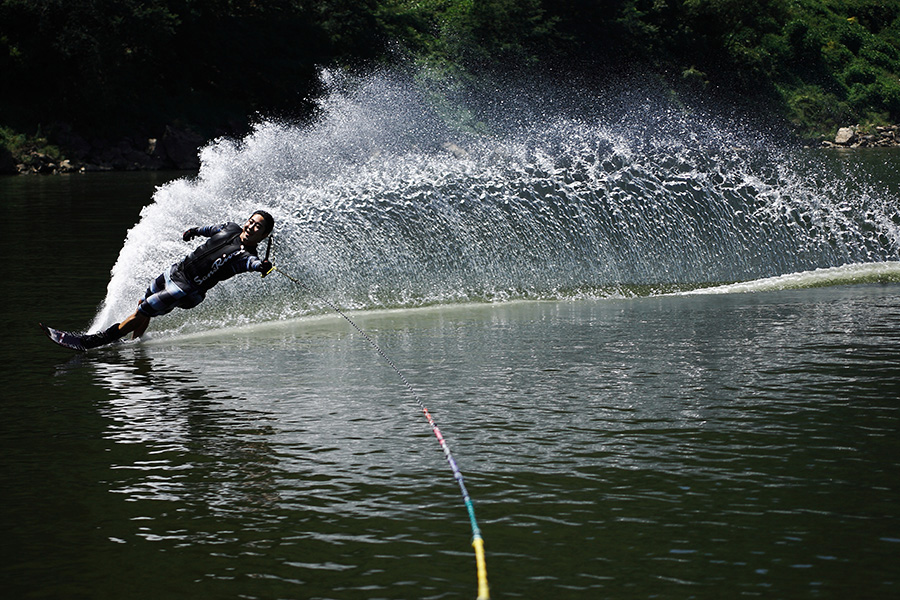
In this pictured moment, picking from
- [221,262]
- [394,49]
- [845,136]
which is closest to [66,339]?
[221,262]

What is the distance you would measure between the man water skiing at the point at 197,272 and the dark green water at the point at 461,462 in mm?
218

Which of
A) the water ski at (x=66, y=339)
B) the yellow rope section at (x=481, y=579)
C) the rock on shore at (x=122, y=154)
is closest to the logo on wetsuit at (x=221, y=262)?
the water ski at (x=66, y=339)

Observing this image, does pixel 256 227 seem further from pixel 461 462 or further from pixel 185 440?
pixel 461 462

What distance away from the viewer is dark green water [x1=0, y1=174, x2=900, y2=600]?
5.22m

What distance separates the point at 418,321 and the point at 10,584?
722 centimetres

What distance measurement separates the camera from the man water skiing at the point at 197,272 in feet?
33.0

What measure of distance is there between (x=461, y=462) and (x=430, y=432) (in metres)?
0.70

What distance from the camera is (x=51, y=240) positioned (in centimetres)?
1986

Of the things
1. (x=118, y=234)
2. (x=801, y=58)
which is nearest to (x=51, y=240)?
(x=118, y=234)

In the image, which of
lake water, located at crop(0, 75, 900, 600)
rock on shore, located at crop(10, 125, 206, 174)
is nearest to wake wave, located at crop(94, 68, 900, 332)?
lake water, located at crop(0, 75, 900, 600)

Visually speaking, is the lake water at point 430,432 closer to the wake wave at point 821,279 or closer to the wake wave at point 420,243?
the wake wave at point 420,243

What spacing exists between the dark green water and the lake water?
0.08ft

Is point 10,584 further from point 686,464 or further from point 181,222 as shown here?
point 181,222

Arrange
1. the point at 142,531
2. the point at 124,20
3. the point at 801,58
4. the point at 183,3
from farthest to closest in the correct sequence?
the point at 801,58 < the point at 183,3 < the point at 124,20 < the point at 142,531
